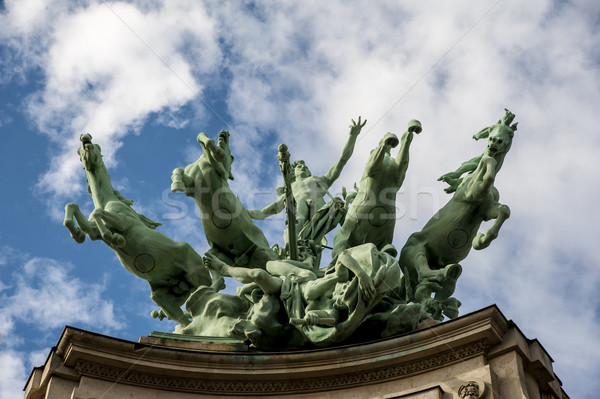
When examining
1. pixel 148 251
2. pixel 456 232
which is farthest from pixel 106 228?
pixel 456 232

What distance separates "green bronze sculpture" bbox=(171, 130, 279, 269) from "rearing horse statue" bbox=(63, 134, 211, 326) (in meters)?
0.59

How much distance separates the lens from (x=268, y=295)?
2042cm

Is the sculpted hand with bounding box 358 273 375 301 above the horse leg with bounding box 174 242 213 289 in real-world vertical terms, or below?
below

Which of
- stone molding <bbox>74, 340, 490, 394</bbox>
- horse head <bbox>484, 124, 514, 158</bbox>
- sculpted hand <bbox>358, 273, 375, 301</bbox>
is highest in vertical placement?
horse head <bbox>484, 124, 514, 158</bbox>

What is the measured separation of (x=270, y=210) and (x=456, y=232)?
188 inches

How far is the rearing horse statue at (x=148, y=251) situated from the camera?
2270 centimetres

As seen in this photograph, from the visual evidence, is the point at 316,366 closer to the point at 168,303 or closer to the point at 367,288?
the point at 367,288

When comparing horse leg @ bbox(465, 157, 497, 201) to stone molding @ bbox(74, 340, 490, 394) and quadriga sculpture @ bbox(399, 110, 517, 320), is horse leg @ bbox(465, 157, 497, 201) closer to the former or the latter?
quadriga sculpture @ bbox(399, 110, 517, 320)

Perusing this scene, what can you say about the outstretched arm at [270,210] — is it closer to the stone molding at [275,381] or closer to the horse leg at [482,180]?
the horse leg at [482,180]

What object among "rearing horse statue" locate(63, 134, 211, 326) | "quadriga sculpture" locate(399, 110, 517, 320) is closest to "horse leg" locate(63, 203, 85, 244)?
"rearing horse statue" locate(63, 134, 211, 326)

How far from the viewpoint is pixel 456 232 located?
72.6 feet

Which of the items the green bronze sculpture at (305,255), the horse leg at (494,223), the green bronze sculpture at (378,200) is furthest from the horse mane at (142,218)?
the horse leg at (494,223)

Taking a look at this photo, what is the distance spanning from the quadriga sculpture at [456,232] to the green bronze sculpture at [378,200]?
0.61 m

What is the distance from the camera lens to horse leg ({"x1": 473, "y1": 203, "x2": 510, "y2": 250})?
21891mm
